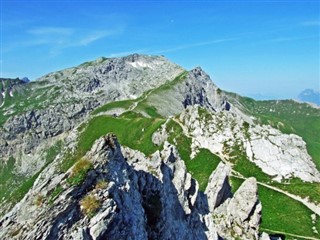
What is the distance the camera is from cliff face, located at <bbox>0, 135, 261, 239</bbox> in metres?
29.4

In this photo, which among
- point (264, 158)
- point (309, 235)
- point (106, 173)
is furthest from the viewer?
point (264, 158)

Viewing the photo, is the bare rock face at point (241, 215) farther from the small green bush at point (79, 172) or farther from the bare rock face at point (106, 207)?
the small green bush at point (79, 172)

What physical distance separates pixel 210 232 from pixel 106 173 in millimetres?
21063

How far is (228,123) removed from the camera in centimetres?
14050

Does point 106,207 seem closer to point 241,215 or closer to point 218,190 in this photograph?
point 241,215

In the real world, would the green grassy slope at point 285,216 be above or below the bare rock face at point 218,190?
below

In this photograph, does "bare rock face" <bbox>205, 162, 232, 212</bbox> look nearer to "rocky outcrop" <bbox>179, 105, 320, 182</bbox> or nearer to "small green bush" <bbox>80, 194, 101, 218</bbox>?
"small green bush" <bbox>80, 194, 101, 218</bbox>

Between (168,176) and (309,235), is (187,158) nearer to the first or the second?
(309,235)

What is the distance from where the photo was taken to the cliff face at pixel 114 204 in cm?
2944

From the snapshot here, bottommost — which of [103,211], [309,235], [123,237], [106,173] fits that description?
[309,235]

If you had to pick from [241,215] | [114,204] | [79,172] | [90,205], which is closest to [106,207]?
[114,204]

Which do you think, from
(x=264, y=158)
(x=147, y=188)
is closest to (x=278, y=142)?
(x=264, y=158)

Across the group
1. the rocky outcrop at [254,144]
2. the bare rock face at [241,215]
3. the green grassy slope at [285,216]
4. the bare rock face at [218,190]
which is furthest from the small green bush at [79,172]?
the rocky outcrop at [254,144]

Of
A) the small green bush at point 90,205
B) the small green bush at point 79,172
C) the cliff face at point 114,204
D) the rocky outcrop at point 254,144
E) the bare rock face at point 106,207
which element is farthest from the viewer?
the rocky outcrop at point 254,144
